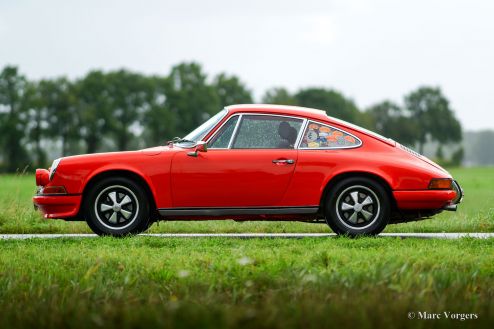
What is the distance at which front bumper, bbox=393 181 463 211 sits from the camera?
9.18m

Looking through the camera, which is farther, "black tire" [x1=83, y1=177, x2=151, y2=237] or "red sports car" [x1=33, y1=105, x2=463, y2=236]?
"black tire" [x1=83, y1=177, x2=151, y2=237]

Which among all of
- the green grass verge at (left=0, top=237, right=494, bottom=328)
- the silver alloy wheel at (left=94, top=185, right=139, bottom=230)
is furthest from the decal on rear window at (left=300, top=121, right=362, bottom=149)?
the silver alloy wheel at (left=94, top=185, right=139, bottom=230)

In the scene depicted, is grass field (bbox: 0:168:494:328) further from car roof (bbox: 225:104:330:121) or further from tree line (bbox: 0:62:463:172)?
tree line (bbox: 0:62:463:172)

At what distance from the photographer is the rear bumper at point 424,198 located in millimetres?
9180

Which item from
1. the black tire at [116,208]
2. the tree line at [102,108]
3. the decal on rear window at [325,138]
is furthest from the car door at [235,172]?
the tree line at [102,108]

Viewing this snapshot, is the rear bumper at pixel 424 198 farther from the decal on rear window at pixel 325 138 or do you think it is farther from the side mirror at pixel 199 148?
the side mirror at pixel 199 148

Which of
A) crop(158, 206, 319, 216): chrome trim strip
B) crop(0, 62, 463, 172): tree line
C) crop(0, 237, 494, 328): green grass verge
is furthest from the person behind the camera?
crop(0, 62, 463, 172): tree line

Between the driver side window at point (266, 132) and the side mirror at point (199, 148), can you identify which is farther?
the driver side window at point (266, 132)

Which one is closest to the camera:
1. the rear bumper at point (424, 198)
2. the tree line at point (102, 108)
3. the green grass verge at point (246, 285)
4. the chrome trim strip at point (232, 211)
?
the green grass verge at point (246, 285)

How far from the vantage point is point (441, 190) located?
9211 mm

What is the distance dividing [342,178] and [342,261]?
8.46 feet

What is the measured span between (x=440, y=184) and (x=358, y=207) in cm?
100

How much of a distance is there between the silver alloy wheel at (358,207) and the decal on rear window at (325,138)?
575 mm

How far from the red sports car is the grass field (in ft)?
1.84
